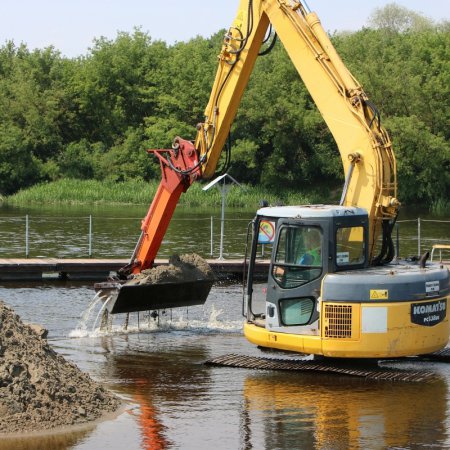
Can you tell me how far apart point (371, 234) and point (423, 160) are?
46386mm

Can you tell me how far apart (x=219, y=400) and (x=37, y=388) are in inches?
108

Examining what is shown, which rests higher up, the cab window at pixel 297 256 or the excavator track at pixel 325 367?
the cab window at pixel 297 256

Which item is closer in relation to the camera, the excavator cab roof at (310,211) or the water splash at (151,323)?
the excavator cab roof at (310,211)

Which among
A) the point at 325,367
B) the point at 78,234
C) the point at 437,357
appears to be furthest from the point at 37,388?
the point at 78,234

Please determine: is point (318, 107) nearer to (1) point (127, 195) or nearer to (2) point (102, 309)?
(2) point (102, 309)

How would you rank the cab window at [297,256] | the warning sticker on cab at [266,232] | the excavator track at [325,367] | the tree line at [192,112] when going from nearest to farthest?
the excavator track at [325,367]
the cab window at [297,256]
the warning sticker on cab at [266,232]
the tree line at [192,112]

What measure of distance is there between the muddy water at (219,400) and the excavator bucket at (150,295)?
525 mm

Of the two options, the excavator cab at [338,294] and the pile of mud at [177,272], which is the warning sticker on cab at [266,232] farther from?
the pile of mud at [177,272]

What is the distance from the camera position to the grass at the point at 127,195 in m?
61.5

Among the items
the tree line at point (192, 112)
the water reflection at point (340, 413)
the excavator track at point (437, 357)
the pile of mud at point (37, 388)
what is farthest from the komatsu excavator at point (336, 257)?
the tree line at point (192, 112)

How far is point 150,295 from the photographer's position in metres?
20.5

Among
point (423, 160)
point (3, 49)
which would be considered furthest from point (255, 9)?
point (3, 49)

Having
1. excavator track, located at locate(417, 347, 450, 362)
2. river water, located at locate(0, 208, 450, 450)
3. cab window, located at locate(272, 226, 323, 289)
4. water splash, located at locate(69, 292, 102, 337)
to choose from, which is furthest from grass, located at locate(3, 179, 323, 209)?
cab window, located at locate(272, 226, 323, 289)

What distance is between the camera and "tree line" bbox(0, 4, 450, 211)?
6712 cm
